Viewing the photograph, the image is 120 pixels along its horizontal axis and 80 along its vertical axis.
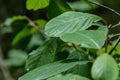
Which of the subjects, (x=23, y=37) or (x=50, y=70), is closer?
(x=50, y=70)

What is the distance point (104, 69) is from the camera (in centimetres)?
51

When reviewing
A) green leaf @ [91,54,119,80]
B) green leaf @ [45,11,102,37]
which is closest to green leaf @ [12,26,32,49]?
green leaf @ [45,11,102,37]

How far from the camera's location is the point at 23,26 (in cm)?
145

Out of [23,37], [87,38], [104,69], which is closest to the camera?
[104,69]

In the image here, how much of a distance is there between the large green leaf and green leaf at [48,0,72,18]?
0.07 m

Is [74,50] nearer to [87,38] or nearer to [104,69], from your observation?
[87,38]

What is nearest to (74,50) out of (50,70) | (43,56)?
(43,56)

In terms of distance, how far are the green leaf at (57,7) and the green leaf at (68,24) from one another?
0.53 feet

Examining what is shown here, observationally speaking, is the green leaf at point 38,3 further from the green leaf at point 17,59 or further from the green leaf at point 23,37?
the green leaf at point 17,59

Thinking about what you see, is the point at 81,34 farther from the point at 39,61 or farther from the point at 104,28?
the point at 39,61

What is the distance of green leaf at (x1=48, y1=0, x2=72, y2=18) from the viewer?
86 cm

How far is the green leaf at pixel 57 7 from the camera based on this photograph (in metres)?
0.86

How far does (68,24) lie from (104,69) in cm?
19

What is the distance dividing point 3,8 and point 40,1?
281cm
